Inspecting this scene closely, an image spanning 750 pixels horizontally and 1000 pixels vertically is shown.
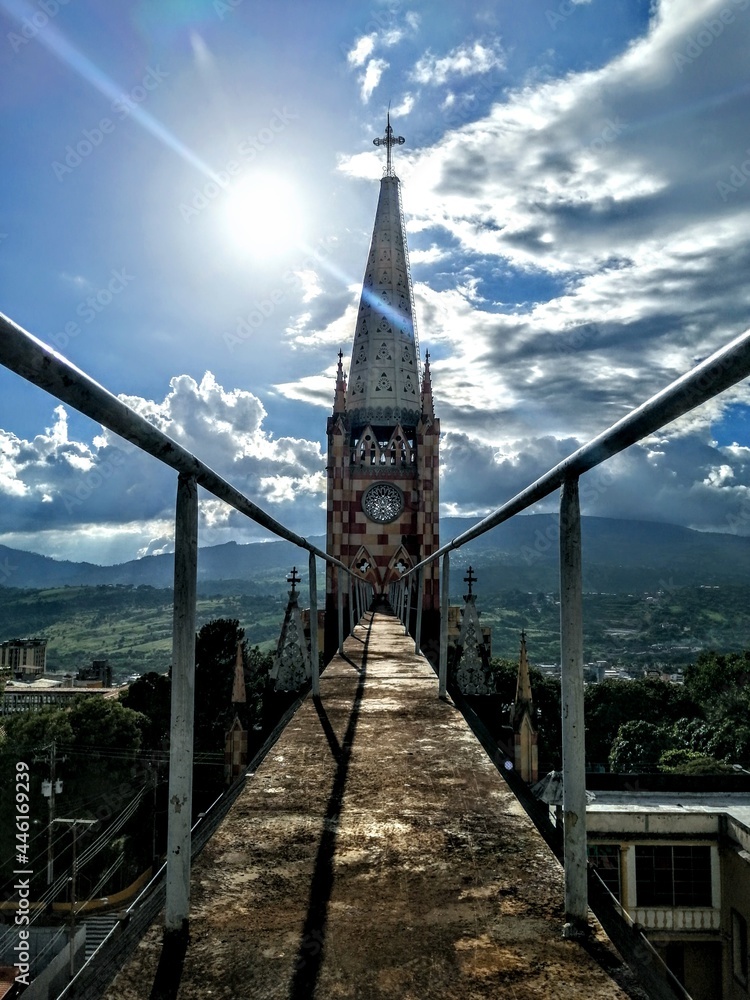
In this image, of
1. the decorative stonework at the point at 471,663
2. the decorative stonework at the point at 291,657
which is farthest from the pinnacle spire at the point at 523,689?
the decorative stonework at the point at 291,657

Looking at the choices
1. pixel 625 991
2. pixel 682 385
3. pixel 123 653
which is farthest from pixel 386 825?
pixel 123 653

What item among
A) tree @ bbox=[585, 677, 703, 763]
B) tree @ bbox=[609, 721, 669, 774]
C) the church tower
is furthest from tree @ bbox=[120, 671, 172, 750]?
tree @ bbox=[585, 677, 703, 763]

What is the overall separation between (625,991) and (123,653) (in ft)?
581

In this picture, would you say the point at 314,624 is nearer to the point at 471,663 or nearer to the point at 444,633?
the point at 444,633

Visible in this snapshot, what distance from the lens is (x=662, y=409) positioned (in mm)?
1442

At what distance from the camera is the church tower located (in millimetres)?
28828

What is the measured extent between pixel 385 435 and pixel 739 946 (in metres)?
22.8

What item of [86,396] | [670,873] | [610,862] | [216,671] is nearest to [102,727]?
[216,671]

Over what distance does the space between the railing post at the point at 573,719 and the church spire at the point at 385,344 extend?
28868mm

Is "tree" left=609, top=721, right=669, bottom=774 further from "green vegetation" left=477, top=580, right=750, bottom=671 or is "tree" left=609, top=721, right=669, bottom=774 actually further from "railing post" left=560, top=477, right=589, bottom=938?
"green vegetation" left=477, top=580, right=750, bottom=671

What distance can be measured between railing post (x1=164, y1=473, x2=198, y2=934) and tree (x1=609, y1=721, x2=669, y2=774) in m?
50.5

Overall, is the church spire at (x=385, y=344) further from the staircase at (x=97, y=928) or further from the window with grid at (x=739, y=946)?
the staircase at (x=97, y=928)

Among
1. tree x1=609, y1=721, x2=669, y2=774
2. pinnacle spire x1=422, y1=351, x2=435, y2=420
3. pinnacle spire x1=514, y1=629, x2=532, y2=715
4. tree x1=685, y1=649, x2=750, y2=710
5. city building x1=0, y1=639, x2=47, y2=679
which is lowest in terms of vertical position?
city building x1=0, y1=639, x2=47, y2=679

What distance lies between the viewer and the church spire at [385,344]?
30688 millimetres
